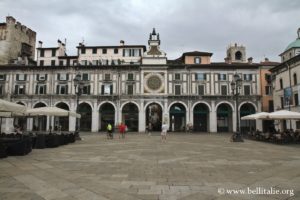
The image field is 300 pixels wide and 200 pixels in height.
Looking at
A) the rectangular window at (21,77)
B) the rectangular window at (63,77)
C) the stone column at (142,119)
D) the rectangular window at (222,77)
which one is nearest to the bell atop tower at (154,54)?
the stone column at (142,119)

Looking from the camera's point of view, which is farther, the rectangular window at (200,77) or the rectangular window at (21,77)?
the rectangular window at (21,77)

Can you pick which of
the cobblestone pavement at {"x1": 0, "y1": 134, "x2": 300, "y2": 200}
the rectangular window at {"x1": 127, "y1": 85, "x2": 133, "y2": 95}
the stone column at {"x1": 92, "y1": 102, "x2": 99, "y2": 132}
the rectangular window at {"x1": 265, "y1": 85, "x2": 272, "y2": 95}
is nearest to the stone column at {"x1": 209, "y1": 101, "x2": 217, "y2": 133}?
the rectangular window at {"x1": 265, "y1": 85, "x2": 272, "y2": 95}

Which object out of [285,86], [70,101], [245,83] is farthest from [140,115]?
[285,86]

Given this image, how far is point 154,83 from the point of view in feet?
154

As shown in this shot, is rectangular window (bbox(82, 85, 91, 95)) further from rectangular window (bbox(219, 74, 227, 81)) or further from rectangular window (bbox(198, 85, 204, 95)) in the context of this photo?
rectangular window (bbox(219, 74, 227, 81))

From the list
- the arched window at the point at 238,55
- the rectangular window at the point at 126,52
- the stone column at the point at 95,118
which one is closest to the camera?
the stone column at the point at 95,118

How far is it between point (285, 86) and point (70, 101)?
36145mm

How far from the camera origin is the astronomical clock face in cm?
4669

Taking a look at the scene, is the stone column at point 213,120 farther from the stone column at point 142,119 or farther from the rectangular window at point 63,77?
the rectangular window at point 63,77

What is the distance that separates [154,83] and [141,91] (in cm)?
282

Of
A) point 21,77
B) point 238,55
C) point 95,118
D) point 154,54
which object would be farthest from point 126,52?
point 238,55

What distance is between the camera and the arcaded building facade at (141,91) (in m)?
46.2

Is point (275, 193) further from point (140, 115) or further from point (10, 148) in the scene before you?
point (140, 115)

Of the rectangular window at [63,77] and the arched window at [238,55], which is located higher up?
the arched window at [238,55]
